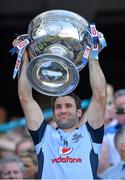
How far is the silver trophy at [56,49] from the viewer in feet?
22.8

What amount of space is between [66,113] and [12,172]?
124 centimetres

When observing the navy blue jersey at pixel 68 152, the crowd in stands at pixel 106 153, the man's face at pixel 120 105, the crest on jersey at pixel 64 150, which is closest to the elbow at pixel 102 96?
the navy blue jersey at pixel 68 152

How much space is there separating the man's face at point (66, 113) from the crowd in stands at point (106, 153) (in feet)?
3.44

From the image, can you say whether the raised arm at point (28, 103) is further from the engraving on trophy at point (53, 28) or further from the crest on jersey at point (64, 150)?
the engraving on trophy at point (53, 28)

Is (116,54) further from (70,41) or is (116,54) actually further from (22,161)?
(70,41)

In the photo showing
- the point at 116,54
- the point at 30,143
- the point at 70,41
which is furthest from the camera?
the point at 116,54

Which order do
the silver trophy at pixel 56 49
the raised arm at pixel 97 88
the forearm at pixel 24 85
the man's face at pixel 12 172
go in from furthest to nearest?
the man's face at pixel 12 172
the forearm at pixel 24 85
the raised arm at pixel 97 88
the silver trophy at pixel 56 49

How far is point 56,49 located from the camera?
6.93 meters

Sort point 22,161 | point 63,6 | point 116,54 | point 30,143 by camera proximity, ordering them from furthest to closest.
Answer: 1. point 116,54
2. point 63,6
3. point 30,143
4. point 22,161

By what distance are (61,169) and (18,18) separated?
7.07 meters

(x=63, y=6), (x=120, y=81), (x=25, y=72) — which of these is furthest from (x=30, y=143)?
(x=120, y=81)

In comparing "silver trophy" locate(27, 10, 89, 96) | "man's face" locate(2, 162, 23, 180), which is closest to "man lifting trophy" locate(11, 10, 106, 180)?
"silver trophy" locate(27, 10, 89, 96)

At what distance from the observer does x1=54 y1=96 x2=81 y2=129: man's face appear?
23.9 ft

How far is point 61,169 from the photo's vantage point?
7.09 meters
